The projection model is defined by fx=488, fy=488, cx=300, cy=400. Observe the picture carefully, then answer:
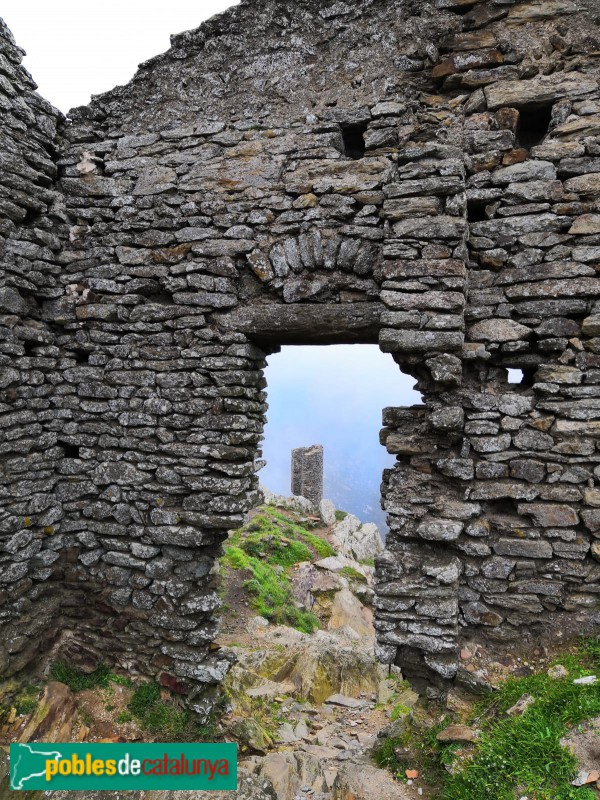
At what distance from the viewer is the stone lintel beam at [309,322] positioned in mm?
4652

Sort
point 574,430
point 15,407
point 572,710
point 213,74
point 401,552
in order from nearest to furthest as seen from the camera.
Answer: point 572,710 → point 574,430 → point 401,552 → point 15,407 → point 213,74

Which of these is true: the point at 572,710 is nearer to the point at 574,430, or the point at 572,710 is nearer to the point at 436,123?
the point at 574,430

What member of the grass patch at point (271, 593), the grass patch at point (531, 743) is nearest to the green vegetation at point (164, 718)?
the grass patch at point (531, 743)

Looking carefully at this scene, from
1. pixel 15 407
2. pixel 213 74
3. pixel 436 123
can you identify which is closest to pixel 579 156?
pixel 436 123

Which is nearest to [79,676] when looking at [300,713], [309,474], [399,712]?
[300,713]

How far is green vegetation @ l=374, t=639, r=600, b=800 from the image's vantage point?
10.4 ft

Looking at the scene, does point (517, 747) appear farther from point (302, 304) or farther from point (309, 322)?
point (302, 304)

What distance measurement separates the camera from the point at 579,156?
4371 mm

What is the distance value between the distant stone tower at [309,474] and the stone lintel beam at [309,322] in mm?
13173

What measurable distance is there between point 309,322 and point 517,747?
3.77 m

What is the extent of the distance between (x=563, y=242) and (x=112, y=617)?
5936mm

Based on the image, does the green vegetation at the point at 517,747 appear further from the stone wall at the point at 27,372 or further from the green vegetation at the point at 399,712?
the stone wall at the point at 27,372

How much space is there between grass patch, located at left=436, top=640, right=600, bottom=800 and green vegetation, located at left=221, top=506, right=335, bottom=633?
241 inches

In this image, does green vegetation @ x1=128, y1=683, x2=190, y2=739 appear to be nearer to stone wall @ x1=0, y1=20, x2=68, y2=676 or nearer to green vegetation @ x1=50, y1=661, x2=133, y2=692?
green vegetation @ x1=50, y1=661, x2=133, y2=692
